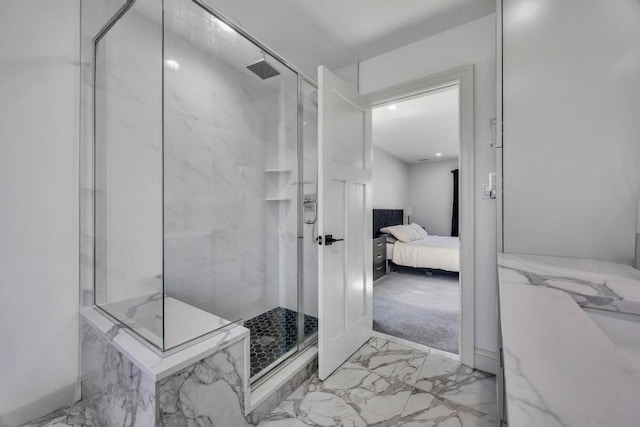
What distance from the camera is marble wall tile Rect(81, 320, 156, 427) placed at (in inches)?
39.3

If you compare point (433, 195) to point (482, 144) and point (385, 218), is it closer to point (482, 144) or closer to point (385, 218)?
point (385, 218)

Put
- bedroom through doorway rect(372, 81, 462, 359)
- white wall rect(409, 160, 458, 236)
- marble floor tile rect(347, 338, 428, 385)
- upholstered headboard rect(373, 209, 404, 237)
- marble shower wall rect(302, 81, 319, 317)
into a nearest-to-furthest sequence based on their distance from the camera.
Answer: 1. marble floor tile rect(347, 338, 428, 385)
2. marble shower wall rect(302, 81, 319, 317)
3. bedroom through doorway rect(372, 81, 462, 359)
4. upholstered headboard rect(373, 209, 404, 237)
5. white wall rect(409, 160, 458, 236)

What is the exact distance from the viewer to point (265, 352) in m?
1.74

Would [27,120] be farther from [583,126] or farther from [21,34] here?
[583,126]

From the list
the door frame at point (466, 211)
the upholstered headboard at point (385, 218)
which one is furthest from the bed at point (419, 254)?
the door frame at point (466, 211)

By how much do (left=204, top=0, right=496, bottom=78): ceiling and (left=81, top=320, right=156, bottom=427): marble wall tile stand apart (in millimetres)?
2004

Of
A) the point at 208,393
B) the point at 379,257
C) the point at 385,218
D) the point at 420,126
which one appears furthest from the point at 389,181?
the point at 208,393

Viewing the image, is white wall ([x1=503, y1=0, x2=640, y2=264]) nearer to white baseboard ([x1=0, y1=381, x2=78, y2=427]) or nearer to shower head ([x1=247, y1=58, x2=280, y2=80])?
shower head ([x1=247, y1=58, x2=280, y2=80])

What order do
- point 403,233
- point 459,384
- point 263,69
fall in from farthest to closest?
point 403,233 → point 263,69 → point 459,384

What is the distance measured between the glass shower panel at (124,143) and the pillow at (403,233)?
3.83 meters

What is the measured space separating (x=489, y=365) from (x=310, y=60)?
2.73 metres

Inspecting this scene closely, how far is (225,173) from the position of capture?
211 cm

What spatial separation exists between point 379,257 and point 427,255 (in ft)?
2.52

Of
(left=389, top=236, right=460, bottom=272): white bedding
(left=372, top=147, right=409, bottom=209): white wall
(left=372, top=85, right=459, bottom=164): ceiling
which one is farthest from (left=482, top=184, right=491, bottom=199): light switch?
(left=372, top=147, right=409, bottom=209): white wall
